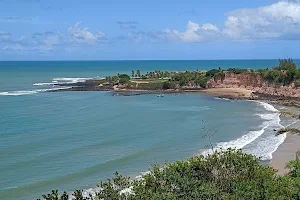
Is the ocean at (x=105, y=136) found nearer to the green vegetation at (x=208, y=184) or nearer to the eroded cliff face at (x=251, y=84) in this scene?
the green vegetation at (x=208, y=184)

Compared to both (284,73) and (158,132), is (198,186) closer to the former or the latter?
(158,132)

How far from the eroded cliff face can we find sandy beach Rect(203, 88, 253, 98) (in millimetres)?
2376

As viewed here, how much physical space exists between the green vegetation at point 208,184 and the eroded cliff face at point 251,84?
201 feet

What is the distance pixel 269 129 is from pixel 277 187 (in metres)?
30.1

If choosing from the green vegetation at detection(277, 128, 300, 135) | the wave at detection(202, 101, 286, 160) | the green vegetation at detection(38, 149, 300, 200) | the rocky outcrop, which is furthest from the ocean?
the rocky outcrop

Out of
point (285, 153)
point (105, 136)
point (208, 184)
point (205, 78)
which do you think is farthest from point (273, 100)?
point (208, 184)

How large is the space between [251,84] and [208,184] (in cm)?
7518

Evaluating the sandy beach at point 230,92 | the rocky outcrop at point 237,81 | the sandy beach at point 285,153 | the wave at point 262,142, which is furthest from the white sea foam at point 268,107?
the sandy beach at point 285,153

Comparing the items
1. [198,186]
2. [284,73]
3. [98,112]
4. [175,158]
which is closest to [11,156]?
[175,158]

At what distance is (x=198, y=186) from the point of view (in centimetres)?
1528

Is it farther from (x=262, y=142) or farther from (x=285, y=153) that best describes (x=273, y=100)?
(x=285, y=153)

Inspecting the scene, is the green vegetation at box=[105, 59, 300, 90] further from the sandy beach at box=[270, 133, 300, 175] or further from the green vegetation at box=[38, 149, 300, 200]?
the green vegetation at box=[38, 149, 300, 200]

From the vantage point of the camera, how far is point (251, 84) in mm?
88750

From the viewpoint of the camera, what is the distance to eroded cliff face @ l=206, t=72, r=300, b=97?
78.2 metres
